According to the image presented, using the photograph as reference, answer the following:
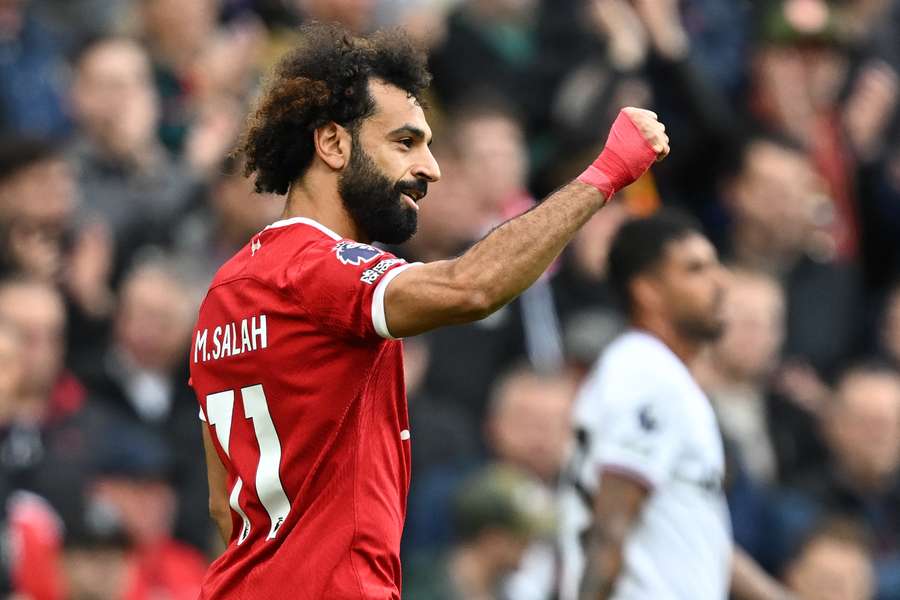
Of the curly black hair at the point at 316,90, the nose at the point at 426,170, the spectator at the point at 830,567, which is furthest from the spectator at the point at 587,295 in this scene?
the nose at the point at 426,170

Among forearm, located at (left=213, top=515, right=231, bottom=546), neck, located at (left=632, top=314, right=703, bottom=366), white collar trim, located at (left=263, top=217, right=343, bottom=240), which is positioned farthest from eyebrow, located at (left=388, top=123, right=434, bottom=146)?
neck, located at (left=632, top=314, right=703, bottom=366)

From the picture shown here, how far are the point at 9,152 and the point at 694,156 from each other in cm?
439

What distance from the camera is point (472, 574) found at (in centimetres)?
850

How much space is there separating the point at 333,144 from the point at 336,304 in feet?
1.87

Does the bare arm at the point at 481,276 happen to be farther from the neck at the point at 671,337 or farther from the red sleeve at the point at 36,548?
the red sleeve at the point at 36,548

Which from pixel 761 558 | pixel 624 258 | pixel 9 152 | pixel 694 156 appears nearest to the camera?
pixel 624 258

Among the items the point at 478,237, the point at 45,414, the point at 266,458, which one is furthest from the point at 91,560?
the point at 266,458

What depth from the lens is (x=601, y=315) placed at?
1006cm

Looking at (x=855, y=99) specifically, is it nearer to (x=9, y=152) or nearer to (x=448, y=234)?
(x=448, y=234)

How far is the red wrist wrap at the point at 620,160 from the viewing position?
4402 millimetres

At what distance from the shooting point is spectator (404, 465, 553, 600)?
→ 8516mm

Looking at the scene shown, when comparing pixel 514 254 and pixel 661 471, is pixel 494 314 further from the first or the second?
pixel 514 254

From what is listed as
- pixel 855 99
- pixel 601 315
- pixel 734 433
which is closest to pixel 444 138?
pixel 601 315

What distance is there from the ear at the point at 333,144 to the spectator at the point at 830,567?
5.29 metres
